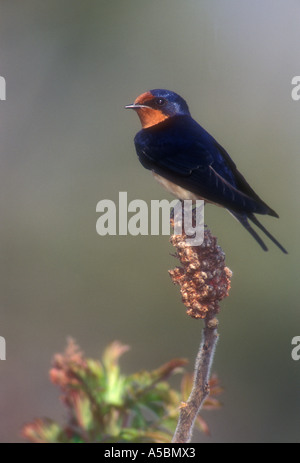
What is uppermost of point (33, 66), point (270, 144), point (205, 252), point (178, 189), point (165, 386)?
point (33, 66)

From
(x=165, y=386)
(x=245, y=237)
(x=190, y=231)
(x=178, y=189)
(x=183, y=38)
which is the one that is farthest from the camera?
(x=183, y=38)

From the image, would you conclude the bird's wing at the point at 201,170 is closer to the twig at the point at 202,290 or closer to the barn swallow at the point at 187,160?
the barn swallow at the point at 187,160

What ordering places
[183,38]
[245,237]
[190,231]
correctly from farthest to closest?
1. [183,38]
2. [245,237]
3. [190,231]

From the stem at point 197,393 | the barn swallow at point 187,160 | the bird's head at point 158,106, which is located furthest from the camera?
the bird's head at point 158,106

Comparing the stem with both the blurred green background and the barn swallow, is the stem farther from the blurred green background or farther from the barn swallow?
the blurred green background

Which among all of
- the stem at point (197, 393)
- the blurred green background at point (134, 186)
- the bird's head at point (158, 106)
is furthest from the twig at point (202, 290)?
the blurred green background at point (134, 186)

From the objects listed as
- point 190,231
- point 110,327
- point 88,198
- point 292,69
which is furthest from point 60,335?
point 190,231

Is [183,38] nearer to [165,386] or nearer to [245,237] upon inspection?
[245,237]

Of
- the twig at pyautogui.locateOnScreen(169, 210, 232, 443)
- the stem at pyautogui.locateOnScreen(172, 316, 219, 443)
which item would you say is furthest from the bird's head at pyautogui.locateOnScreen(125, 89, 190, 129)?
the stem at pyautogui.locateOnScreen(172, 316, 219, 443)
